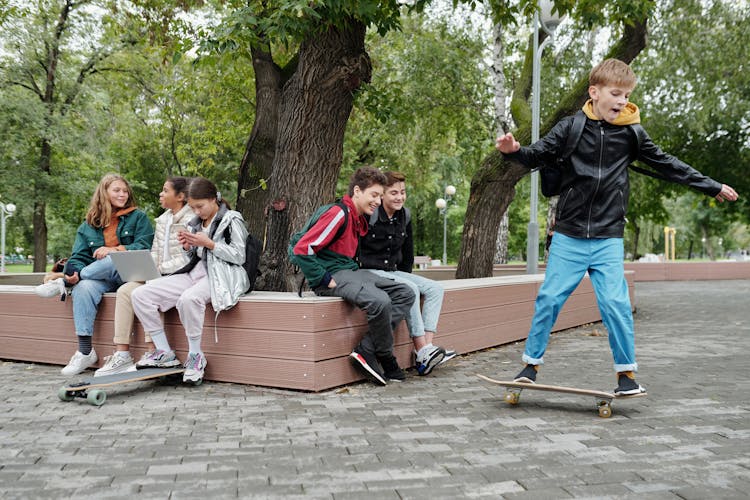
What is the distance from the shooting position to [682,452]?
3.44 meters

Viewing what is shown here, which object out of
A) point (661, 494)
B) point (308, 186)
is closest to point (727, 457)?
point (661, 494)

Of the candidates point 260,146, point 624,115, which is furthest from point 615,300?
point 260,146

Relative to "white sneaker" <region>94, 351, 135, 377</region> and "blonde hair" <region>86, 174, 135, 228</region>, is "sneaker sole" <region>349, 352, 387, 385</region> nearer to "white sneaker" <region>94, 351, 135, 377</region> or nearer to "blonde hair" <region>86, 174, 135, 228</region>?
"white sneaker" <region>94, 351, 135, 377</region>

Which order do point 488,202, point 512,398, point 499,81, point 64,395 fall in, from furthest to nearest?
point 499,81
point 488,202
point 64,395
point 512,398

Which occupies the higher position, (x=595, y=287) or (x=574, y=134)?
(x=574, y=134)

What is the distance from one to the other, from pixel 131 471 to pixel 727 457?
2894mm

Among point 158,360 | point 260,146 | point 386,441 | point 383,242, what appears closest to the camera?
point 386,441

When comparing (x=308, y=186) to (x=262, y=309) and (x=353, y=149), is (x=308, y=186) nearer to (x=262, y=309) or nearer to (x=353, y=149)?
(x=262, y=309)

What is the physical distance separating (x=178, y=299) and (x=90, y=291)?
1145 mm

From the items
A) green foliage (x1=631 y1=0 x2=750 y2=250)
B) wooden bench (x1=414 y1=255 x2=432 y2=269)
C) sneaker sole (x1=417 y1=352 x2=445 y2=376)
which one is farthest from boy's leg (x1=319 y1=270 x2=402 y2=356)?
wooden bench (x1=414 y1=255 x2=432 y2=269)

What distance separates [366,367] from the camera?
17.4 feet

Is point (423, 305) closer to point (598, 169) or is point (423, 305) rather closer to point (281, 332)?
point (281, 332)

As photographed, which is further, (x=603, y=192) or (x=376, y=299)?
(x=376, y=299)

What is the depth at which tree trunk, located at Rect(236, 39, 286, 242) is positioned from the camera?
10023 mm
